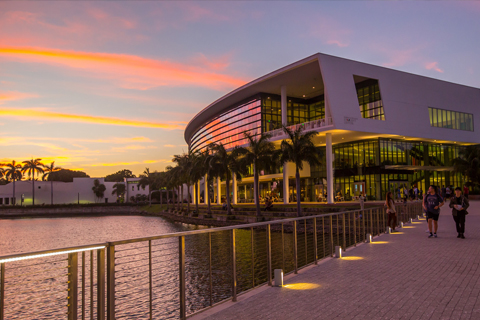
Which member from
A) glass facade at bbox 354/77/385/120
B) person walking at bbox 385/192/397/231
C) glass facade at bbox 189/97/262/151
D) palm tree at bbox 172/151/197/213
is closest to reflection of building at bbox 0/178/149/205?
glass facade at bbox 189/97/262/151

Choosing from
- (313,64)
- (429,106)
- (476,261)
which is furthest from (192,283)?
(429,106)

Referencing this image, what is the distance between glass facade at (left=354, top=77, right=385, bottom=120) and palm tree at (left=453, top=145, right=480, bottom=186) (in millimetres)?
16014

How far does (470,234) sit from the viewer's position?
16281mm

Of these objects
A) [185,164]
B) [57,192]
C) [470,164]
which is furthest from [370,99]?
[57,192]

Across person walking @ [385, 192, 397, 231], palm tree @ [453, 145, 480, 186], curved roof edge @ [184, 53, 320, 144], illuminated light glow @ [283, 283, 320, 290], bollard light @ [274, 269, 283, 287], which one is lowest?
illuminated light glow @ [283, 283, 320, 290]

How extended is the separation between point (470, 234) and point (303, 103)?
4137cm

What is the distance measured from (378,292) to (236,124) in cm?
5567

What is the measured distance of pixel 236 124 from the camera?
6181 cm

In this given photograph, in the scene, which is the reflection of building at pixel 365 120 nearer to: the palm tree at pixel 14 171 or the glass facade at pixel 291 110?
the glass facade at pixel 291 110

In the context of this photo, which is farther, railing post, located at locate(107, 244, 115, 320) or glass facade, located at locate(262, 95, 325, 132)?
glass facade, located at locate(262, 95, 325, 132)

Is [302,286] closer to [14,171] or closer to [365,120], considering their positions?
[365,120]

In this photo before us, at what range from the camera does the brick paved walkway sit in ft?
18.3

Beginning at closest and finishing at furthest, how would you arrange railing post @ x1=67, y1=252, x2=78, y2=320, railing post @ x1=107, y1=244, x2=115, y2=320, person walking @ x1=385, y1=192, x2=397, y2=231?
railing post @ x1=67, y1=252, x2=78, y2=320
railing post @ x1=107, y1=244, x2=115, y2=320
person walking @ x1=385, y1=192, x2=397, y2=231

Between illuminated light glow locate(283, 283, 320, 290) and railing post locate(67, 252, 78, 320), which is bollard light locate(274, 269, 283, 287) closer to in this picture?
illuminated light glow locate(283, 283, 320, 290)
